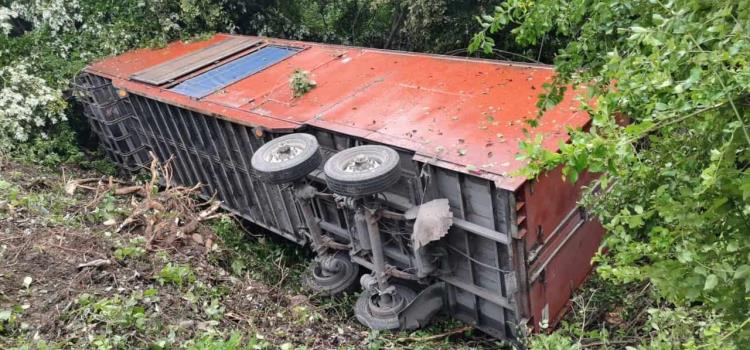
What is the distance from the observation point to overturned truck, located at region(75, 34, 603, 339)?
458cm

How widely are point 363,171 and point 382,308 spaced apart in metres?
1.62

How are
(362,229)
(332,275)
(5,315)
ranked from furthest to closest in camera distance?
(332,275) < (362,229) < (5,315)

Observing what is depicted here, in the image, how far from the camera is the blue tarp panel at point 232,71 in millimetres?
7324

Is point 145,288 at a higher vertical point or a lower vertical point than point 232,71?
lower

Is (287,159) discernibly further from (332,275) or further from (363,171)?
(332,275)

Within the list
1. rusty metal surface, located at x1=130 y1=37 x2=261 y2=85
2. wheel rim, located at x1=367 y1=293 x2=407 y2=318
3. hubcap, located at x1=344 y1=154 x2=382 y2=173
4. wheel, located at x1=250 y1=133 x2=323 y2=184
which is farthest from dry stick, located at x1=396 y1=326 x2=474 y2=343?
rusty metal surface, located at x1=130 y1=37 x2=261 y2=85

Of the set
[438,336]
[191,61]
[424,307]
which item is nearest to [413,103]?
[424,307]

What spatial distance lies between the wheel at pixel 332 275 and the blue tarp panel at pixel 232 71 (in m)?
2.87

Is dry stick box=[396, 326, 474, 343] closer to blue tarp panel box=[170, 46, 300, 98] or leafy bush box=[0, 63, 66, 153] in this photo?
blue tarp panel box=[170, 46, 300, 98]

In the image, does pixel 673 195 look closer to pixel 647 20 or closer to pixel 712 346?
pixel 712 346

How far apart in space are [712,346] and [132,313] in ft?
13.1

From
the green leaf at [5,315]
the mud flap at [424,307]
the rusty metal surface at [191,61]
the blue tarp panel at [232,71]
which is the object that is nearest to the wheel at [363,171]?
the mud flap at [424,307]

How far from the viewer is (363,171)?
4598 mm

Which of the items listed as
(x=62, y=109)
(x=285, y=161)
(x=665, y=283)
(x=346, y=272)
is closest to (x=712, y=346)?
(x=665, y=283)
